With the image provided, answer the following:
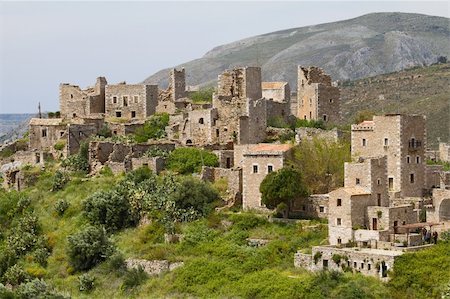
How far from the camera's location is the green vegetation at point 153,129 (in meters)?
56.0

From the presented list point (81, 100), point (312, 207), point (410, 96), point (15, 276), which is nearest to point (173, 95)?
point (81, 100)

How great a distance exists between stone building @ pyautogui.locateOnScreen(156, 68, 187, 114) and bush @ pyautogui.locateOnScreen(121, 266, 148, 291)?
1753 centimetres

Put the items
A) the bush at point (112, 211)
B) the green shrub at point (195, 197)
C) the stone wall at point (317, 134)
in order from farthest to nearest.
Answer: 1. the stone wall at point (317, 134)
2. the bush at point (112, 211)
3. the green shrub at point (195, 197)

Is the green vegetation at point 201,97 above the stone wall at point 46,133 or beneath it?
above

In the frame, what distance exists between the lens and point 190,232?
4509 cm

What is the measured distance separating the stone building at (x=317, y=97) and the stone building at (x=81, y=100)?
1183 cm

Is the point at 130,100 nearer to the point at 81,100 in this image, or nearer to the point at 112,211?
the point at 81,100

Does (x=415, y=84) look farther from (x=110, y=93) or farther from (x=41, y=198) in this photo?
(x=41, y=198)

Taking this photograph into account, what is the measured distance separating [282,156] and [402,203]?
5677 millimetres

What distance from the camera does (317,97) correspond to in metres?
56.7

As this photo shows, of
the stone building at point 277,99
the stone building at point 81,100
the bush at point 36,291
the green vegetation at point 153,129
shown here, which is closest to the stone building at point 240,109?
the stone building at point 277,99

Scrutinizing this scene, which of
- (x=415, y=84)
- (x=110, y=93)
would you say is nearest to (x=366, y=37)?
(x=415, y=84)

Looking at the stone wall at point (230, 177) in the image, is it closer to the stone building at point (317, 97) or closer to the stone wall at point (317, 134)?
the stone wall at point (317, 134)

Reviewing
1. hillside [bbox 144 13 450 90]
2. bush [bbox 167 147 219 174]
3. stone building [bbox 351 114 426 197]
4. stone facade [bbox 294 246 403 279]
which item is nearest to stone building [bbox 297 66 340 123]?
bush [bbox 167 147 219 174]
